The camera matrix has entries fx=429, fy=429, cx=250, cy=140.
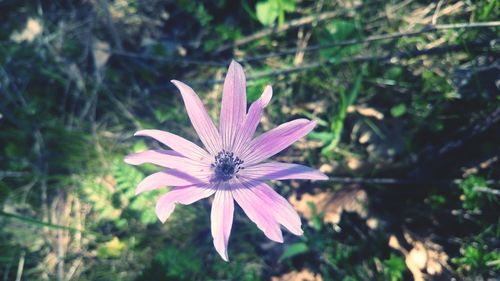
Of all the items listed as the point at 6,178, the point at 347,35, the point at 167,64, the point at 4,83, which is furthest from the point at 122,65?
the point at 347,35

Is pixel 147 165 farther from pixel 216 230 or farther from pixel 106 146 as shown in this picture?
pixel 216 230

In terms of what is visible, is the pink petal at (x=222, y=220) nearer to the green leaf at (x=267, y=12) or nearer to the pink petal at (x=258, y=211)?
the pink petal at (x=258, y=211)

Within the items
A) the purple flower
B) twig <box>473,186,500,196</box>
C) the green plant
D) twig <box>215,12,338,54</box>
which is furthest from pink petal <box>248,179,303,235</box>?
twig <box>215,12,338,54</box>

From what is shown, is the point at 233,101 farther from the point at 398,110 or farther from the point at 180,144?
the point at 398,110

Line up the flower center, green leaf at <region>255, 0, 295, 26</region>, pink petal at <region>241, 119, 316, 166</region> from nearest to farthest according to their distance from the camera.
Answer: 1. pink petal at <region>241, 119, 316, 166</region>
2. the flower center
3. green leaf at <region>255, 0, 295, 26</region>

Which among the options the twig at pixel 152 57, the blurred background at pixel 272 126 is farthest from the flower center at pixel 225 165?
the twig at pixel 152 57

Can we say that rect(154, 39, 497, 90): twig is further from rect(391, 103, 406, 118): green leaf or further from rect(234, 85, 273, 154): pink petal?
rect(234, 85, 273, 154): pink petal
